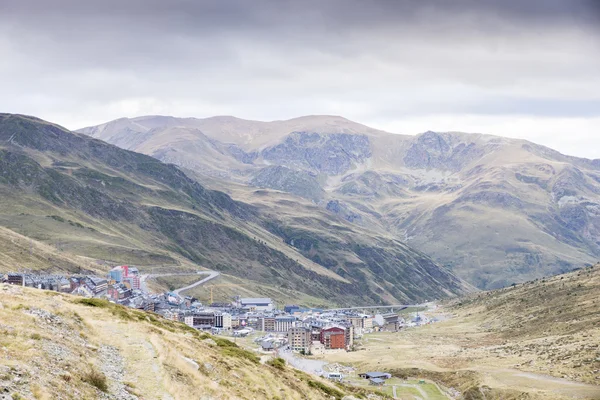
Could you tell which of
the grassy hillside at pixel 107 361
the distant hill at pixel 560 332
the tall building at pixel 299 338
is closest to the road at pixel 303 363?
the tall building at pixel 299 338

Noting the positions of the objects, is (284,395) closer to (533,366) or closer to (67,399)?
→ (67,399)

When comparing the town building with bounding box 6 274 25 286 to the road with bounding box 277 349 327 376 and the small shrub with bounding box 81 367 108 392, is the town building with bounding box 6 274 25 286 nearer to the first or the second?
the road with bounding box 277 349 327 376

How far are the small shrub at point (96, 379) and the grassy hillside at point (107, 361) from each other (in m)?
0.07

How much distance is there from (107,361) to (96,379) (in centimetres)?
584

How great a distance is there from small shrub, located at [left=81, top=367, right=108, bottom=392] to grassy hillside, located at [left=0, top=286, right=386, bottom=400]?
0.07 metres

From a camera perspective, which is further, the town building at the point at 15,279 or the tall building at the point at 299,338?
the tall building at the point at 299,338

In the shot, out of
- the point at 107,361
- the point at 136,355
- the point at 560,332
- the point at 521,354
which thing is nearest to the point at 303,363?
the point at 521,354

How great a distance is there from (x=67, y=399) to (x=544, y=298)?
620ft

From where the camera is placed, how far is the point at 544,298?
651ft

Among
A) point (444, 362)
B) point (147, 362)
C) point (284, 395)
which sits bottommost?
point (444, 362)

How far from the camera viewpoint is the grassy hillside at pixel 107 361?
32781 millimetres

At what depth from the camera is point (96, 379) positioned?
35.5m

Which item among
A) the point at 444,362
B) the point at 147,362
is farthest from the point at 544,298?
the point at 147,362

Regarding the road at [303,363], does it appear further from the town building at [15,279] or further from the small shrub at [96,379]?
the small shrub at [96,379]
